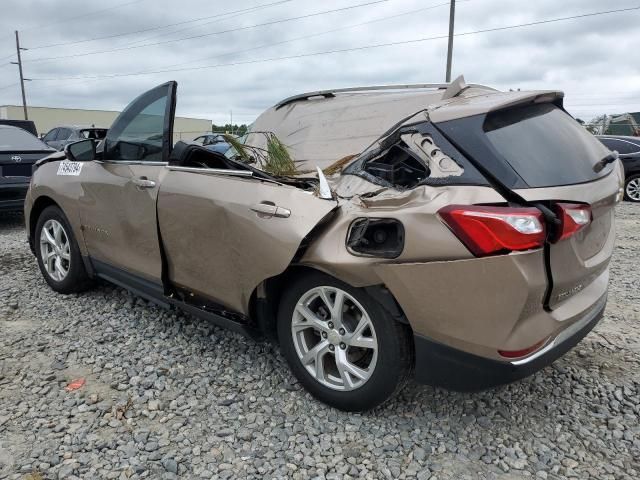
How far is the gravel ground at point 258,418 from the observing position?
2.29 meters

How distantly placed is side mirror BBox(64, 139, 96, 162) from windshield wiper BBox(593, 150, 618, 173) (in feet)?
11.0

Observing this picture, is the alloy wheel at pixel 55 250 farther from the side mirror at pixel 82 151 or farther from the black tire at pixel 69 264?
the side mirror at pixel 82 151

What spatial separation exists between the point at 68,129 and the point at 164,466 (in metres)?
17.2

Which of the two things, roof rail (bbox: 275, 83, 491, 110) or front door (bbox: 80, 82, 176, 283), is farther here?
roof rail (bbox: 275, 83, 491, 110)

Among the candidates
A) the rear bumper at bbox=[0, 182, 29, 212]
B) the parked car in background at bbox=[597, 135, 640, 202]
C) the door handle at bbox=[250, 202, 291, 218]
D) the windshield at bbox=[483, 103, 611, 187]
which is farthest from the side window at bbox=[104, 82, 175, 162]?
the parked car in background at bbox=[597, 135, 640, 202]

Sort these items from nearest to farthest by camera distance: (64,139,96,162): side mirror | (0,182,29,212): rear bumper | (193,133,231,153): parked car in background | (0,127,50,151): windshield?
1. (193,133,231,153): parked car in background
2. (64,139,96,162): side mirror
3. (0,182,29,212): rear bumper
4. (0,127,50,151): windshield

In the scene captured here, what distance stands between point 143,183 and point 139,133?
446 mm

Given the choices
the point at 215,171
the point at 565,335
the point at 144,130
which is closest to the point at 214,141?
the point at 144,130

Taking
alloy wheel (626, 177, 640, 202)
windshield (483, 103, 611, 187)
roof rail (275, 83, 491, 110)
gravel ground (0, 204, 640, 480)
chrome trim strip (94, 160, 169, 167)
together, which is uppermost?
roof rail (275, 83, 491, 110)

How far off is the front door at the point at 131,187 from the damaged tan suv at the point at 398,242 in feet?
0.05

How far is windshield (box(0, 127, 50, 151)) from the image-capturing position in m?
7.72

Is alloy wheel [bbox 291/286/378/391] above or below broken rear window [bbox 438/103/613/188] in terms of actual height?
below

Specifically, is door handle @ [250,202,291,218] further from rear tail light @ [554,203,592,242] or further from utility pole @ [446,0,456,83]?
utility pole @ [446,0,456,83]

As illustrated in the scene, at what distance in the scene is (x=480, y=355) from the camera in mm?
2168
